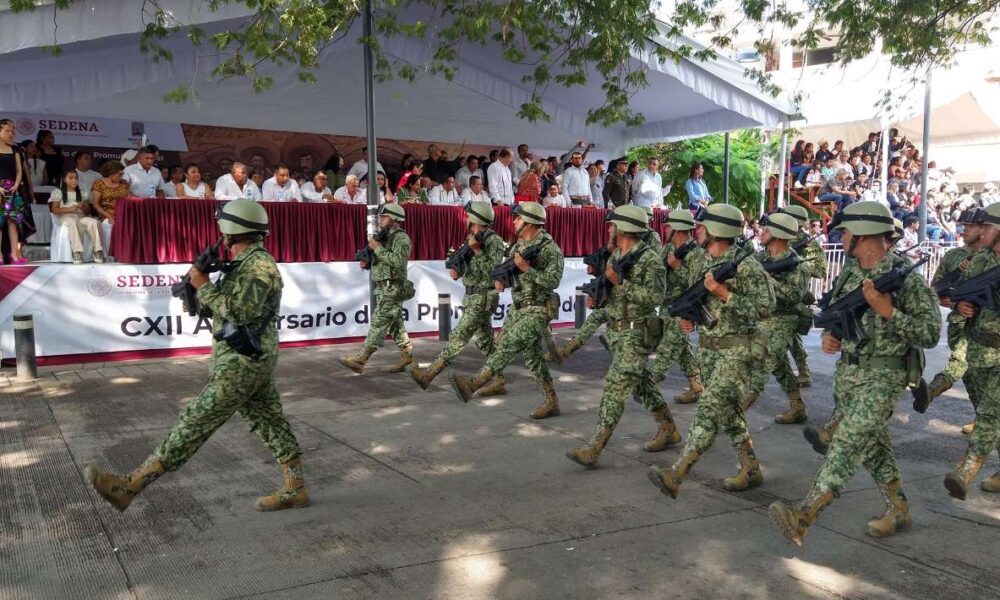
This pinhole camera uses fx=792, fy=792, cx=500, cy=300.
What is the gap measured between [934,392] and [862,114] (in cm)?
1602

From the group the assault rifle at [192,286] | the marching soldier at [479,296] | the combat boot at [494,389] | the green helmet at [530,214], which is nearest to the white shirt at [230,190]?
the marching soldier at [479,296]

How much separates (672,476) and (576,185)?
38.6 feet

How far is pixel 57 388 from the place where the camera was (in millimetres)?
8906

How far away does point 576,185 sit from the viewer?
16234mm

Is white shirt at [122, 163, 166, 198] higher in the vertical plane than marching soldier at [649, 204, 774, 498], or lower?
higher

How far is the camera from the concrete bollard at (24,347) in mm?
9281

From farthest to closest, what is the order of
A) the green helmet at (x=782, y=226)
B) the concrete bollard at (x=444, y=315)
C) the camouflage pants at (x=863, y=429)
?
the concrete bollard at (x=444, y=315), the green helmet at (x=782, y=226), the camouflage pants at (x=863, y=429)

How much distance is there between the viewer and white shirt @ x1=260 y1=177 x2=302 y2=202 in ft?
42.9

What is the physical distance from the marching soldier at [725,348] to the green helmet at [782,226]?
1.55 meters

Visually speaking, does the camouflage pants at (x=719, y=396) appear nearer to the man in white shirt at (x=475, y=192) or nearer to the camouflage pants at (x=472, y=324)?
the camouflage pants at (x=472, y=324)

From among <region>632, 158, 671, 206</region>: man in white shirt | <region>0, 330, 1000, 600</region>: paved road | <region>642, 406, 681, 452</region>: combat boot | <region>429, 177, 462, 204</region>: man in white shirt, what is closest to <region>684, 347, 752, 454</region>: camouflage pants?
<region>0, 330, 1000, 600</region>: paved road

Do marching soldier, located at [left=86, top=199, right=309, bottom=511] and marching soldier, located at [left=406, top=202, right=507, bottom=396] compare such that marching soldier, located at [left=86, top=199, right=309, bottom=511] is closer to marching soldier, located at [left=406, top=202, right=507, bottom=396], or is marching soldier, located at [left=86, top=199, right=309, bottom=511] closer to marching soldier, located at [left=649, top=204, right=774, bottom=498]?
marching soldier, located at [left=649, top=204, right=774, bottom=498]

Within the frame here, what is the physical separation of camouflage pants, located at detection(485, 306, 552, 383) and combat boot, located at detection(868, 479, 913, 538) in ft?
11.5

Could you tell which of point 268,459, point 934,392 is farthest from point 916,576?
point 268,459
